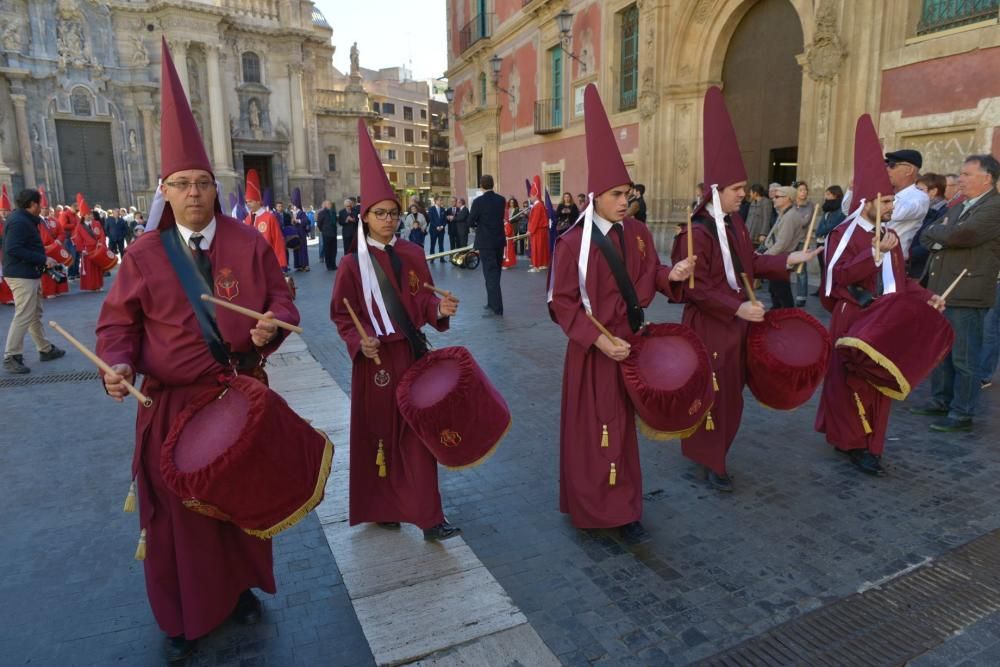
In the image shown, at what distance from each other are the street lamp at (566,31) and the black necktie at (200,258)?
55.9 feet

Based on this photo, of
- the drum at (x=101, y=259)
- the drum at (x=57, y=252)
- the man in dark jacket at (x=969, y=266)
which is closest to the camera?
the man in dark jacket at (x=969, y=266)

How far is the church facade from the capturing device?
2948cm

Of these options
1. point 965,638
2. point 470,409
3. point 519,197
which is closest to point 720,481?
point 965,638

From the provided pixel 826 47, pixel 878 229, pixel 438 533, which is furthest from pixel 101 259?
pixel 826 47

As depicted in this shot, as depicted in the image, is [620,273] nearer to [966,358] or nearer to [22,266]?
[966,358]

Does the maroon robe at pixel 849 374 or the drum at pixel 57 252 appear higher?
the drum at pixel 57 252

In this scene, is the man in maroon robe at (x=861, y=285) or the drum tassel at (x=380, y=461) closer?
the drum tassel at (x=380, y=461)

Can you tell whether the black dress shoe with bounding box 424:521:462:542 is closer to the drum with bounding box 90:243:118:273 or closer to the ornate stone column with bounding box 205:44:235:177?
the drum with bounding box 90:243:118:273

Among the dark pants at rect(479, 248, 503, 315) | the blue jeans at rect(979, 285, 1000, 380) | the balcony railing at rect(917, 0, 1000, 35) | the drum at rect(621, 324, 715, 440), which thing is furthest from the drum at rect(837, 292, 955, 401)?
the balcony railing at rect(917, 0, 1000, 35)

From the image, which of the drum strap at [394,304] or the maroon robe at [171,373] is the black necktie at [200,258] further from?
the drum strap at [394,304]

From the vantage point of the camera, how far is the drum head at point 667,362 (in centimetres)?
329

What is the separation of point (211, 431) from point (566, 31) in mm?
17932

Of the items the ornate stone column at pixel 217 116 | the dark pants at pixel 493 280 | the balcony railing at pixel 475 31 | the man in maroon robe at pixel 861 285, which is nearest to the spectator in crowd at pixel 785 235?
the dark pants at pixel 493 280

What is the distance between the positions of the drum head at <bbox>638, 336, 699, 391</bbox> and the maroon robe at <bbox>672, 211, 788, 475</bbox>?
727 millimetres
